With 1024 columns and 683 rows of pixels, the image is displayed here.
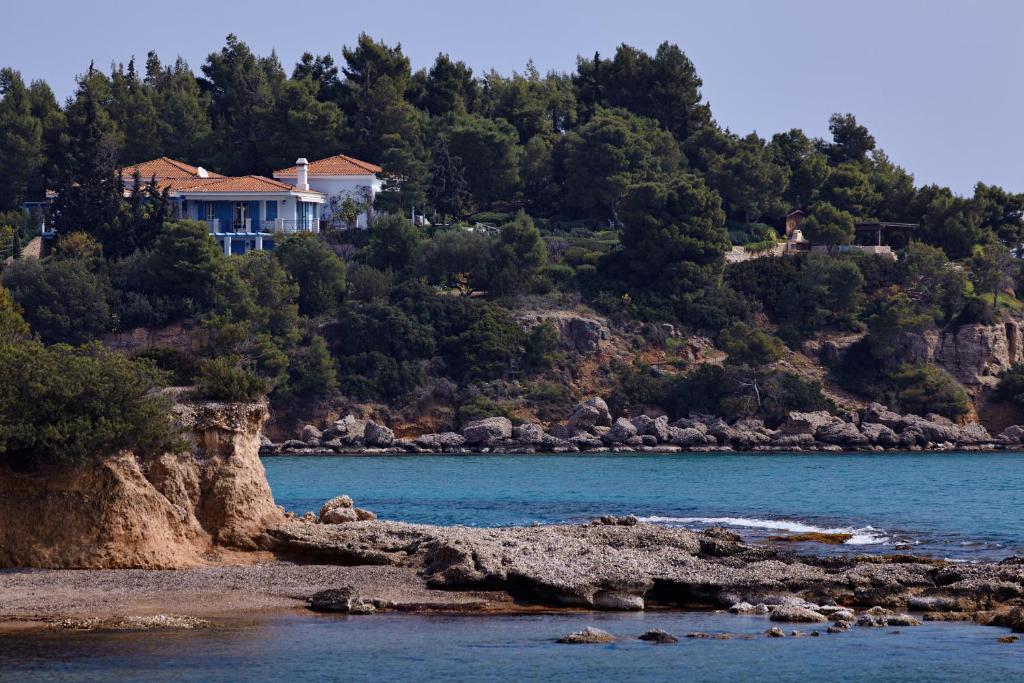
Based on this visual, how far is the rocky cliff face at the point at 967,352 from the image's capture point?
86.1m

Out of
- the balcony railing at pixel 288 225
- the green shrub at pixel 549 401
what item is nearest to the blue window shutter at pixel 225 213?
the balcony railing at pixel 288 225

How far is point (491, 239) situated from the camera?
89.1m

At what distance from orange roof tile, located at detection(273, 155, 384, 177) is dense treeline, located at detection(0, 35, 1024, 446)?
4.92 ft

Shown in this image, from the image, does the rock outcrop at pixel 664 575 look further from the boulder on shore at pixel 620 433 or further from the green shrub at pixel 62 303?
the green shrub at pixel 62 303

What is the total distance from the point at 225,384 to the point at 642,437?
159ft

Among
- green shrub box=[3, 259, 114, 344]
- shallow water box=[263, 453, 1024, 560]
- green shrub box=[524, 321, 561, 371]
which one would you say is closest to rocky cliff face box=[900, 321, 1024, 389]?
shallow water box=[263, 453, 1024, 560]

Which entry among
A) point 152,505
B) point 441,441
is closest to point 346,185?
point 441,441

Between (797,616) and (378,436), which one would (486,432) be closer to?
(378,436)

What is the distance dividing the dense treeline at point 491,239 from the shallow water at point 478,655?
4502cm

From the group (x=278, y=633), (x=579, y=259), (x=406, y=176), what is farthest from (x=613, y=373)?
(x=278, y=633)

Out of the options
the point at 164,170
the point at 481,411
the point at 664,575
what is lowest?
the point at 664,575

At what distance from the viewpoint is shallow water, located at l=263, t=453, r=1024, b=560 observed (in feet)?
136

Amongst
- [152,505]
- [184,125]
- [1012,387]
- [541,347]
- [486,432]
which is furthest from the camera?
[184,125]

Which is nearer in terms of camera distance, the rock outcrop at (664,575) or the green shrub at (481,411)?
the rock outcrop at (664,575)
